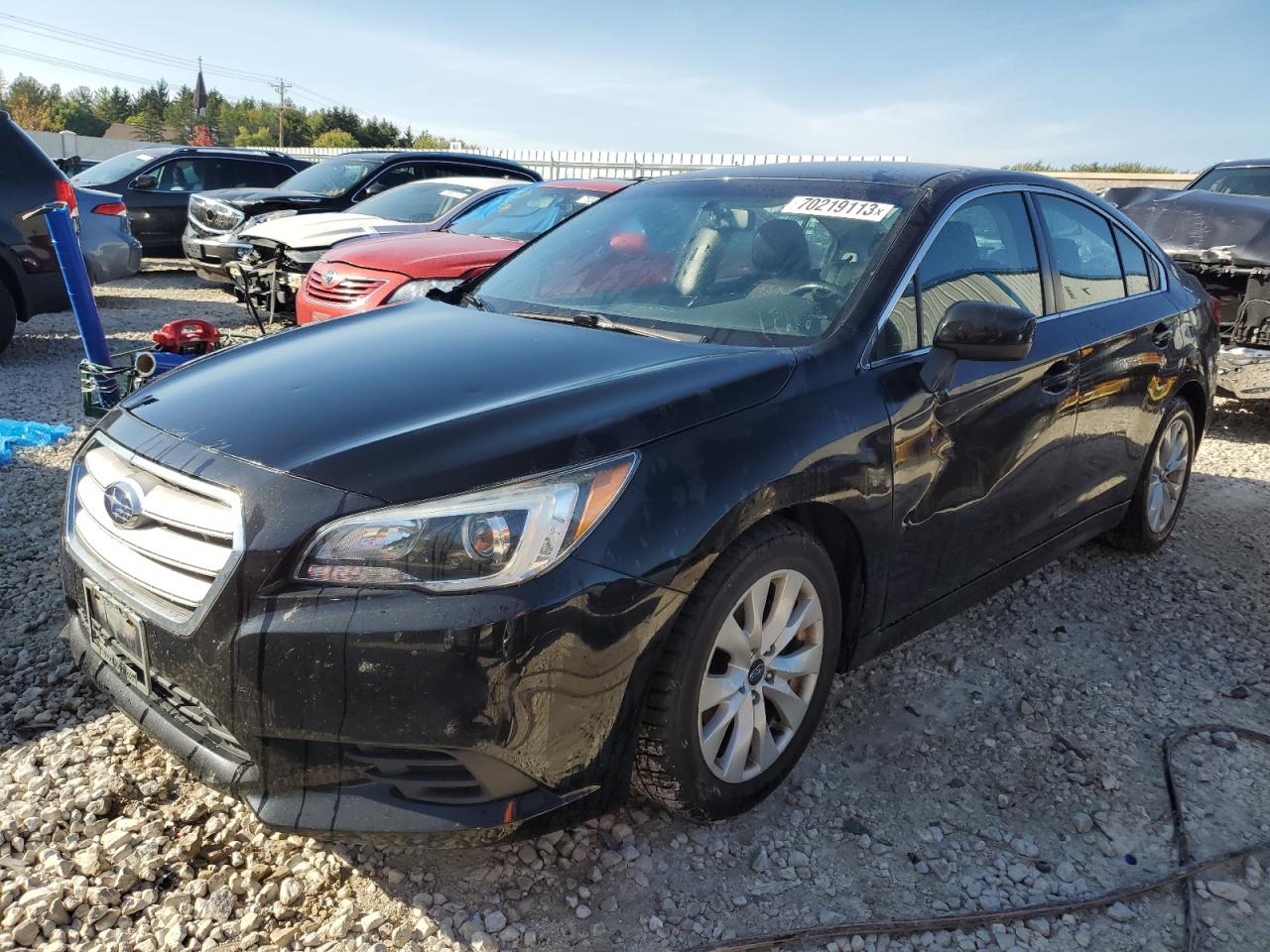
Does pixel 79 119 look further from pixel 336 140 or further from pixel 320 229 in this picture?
pixel 320 229

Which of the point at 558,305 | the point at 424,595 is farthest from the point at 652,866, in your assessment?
the point at 558,305

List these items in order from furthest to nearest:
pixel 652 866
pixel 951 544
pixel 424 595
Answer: pixel 951 544 < pixel 652 866 < pixel 424 595

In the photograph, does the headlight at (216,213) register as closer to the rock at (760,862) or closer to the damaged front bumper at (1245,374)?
→ the damaged front bumper at (1245,374)

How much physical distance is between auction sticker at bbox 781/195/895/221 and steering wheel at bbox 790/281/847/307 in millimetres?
311

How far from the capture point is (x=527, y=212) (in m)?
8.02

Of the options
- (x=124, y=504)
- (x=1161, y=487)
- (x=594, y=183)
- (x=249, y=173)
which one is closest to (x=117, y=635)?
(x=124, y=504)

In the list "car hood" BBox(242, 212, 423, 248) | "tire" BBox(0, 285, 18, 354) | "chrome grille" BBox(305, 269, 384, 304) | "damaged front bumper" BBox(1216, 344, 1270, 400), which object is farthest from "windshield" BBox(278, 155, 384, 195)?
"damaged front bumper" BBox(1216, 344, 1270, 400)

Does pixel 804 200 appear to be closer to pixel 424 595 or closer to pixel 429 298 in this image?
pixel 429 298

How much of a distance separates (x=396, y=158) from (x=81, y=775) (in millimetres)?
9863

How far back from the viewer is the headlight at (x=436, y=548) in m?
1.96

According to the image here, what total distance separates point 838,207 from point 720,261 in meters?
0.41

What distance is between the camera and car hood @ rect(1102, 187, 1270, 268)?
22.9ft

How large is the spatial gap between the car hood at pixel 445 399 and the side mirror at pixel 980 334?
0.51 m

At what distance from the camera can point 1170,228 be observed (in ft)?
24.3
